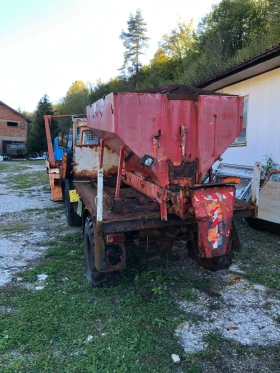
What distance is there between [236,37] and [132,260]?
77.1 ft

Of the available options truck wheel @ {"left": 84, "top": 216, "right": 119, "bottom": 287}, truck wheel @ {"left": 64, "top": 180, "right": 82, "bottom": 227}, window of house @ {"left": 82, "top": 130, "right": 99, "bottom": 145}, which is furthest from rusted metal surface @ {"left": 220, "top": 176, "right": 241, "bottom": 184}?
truck wheel @ {"left": 64, "top": 180, "right": 82, "bottom": 227}

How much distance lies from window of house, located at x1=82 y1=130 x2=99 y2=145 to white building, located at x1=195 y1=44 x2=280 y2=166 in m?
3.99

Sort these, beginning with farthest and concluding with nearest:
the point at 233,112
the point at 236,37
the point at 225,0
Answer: the point at 225,0 < the point at 236,37 < the point at 233,112

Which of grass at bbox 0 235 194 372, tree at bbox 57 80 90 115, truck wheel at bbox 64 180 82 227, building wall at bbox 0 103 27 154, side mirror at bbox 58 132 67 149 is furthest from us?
tree at bbox 57 80 90 115

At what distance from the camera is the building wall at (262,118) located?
7.61 metres

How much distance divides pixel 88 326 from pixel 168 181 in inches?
68.8

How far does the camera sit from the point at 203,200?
305cm

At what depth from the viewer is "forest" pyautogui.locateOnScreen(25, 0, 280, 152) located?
20.2 meters

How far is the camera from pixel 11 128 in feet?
125

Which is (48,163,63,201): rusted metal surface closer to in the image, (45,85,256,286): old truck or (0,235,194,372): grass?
(0,235,194,372): grass

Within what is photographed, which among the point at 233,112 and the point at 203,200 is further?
the point at 233,112

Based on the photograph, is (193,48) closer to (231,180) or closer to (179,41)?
(179,41)

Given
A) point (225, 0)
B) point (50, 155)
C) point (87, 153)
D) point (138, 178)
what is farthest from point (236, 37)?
point (138, 178)

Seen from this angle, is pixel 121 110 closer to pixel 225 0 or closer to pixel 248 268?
pixel 248 268
